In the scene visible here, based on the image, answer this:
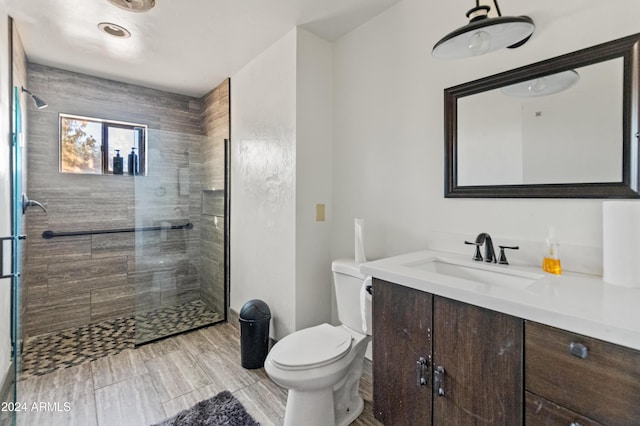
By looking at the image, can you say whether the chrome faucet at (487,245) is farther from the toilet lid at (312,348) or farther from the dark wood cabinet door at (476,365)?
the toilet lid at (312,348)

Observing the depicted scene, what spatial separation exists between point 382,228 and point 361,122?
78 cm

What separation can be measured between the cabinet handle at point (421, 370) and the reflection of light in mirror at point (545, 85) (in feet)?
4.21

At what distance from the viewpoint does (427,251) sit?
1.76 metres

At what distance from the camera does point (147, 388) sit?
2.00 meters

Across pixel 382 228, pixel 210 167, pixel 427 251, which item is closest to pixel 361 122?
pixel 382 228

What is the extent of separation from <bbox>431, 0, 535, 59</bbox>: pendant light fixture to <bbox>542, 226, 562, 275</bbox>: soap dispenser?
82 centimetres

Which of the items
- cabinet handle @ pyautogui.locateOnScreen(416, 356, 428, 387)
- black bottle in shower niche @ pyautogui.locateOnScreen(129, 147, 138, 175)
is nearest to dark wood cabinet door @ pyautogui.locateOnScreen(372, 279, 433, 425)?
cabinet handle @ pyautogui.locateOnScreen(416, 356, 428, 387)

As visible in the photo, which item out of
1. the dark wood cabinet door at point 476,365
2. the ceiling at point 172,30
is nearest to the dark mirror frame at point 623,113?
the dark wood cabinet door at point 476,365

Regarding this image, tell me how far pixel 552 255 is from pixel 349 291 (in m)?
1.04

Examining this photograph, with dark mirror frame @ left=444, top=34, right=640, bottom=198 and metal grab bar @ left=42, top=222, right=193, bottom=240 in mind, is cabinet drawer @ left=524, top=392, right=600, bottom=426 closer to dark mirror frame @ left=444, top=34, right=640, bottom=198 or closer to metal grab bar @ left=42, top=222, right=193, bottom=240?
dark mirror frame @ left=444, top=34, right=640, bottom=198

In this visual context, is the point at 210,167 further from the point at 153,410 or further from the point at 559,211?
the point at 559,211

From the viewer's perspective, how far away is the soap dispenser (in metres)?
1.27

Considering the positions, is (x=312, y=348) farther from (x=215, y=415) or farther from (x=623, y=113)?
(x=623, y=113)

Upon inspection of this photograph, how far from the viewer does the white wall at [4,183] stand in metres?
1.80
